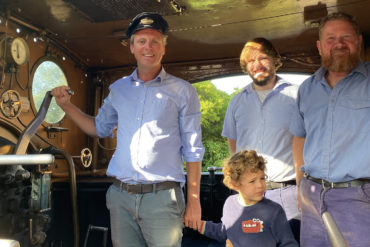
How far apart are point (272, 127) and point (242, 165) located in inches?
14.3

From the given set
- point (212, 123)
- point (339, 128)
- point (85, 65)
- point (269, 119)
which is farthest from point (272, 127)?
point (212, 123)

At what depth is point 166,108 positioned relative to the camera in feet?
A: 6.66

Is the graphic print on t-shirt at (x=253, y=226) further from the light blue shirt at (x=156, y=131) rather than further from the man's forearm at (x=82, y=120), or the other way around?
the man's forearm at (x=82, y=120)

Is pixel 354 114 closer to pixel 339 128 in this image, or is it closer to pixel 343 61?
pixel 339 128

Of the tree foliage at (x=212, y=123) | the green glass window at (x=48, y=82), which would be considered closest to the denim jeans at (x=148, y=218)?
the green glass window at (x=48, y=82)

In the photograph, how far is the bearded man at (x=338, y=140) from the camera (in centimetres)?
178

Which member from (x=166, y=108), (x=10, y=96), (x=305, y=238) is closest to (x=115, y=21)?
(x=10, y=96)

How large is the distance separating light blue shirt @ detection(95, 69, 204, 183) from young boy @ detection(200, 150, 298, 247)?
15.8 inches

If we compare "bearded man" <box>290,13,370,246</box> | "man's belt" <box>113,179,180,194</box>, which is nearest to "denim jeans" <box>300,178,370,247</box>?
"bearded man" <box>290,13,370,246</box>

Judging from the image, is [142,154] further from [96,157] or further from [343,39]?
[96,157]

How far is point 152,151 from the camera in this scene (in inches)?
77.7

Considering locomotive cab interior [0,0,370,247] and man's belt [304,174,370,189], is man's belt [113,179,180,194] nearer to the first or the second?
man's belt [304,174,370,189]

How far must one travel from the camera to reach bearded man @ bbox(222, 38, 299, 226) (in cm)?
236

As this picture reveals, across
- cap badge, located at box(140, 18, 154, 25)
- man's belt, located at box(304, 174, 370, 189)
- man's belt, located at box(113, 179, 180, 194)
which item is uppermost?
cap badge, located at box(140, 18, 154, 25)
